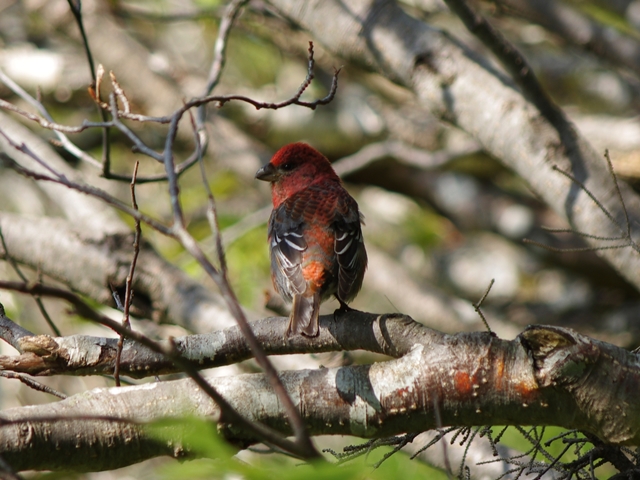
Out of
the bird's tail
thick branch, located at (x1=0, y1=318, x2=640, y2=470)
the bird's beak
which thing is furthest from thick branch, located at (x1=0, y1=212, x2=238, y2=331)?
thick branch, located at (x1=0, y1=318, x2=640, y2=470)

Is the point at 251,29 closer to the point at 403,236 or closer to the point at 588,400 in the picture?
the point at 403,236

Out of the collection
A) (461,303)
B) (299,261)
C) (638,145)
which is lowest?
(461,303)

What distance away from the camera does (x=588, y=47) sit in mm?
6555

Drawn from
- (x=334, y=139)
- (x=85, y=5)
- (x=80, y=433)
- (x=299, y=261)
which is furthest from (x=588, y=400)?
(x=85, y=5)

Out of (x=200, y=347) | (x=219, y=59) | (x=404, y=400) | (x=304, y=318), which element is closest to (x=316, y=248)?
(x=304, y=318)

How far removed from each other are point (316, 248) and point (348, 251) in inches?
8.5

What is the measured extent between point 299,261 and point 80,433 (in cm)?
210

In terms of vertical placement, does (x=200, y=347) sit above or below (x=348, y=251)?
above

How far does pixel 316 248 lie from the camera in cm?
462

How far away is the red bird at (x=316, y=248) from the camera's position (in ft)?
14.1

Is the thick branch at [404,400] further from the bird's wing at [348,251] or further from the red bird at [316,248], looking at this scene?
the bird's wing at [348,251]

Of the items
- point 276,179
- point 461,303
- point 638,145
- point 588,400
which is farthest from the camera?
point 461,303

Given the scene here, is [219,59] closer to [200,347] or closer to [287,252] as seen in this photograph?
[287,252]

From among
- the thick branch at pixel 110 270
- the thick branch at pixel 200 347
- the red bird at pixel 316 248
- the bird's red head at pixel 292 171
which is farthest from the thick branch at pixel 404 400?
the bird's red head at pixel 292 171
